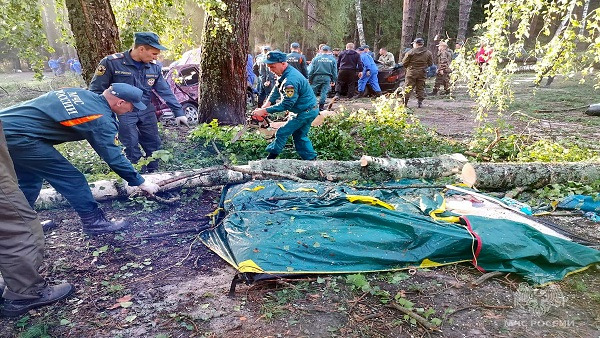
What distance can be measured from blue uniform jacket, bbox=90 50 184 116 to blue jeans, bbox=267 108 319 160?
4.39 ft

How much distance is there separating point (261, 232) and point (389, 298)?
1147mm

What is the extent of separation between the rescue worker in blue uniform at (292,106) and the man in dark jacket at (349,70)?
21.1 ft

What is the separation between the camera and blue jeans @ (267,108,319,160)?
5.04m

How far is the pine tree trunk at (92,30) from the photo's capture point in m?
5.15

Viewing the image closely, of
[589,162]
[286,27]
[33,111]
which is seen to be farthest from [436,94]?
[33,111]

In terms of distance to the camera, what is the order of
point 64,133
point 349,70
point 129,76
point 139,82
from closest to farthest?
point 64,133, point 129,76, point 139,82, point 349,70

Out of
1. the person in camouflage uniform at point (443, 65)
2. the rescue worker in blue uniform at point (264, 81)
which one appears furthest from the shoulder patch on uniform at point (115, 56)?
the person in camouflage uniform at point (443, 65)

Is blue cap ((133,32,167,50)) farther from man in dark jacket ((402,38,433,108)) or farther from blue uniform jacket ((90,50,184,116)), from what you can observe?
man in dark jacket ((402,38,433,108))

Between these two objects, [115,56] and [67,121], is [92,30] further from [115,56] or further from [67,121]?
[67,121]

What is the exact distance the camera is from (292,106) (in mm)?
4910

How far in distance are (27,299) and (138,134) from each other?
9.12 ft

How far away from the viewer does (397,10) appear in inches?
874

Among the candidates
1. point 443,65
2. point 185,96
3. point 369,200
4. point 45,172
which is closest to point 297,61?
point 185,96

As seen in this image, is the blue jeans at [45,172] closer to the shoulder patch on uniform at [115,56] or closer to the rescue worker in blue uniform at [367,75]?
the shoulder patch on uniform at [115,56]
